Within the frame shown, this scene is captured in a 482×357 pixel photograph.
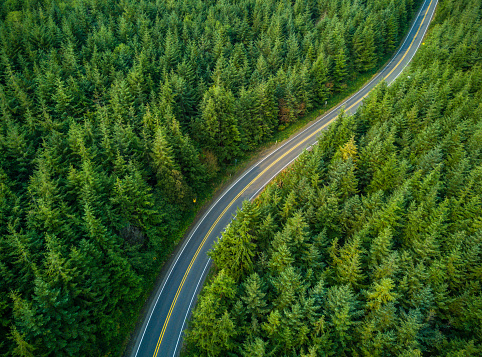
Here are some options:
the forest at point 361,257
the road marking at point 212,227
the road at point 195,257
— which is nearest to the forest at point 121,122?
the road at point 195,257

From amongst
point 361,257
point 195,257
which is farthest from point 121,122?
point 361,257

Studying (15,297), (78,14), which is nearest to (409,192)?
(15,297)

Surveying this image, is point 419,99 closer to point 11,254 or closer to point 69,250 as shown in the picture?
point 69,250

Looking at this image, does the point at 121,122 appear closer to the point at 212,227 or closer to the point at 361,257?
the point at 212,227

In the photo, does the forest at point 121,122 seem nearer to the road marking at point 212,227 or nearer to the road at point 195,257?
the road at point 195,257

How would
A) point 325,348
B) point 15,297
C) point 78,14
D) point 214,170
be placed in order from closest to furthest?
point 15,297, point 325,348, point 214,170, point 78,14
